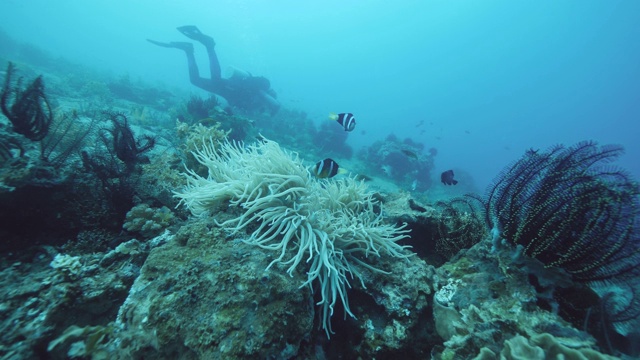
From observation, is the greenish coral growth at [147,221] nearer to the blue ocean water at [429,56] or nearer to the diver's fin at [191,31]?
the diver's fin at [191,31]

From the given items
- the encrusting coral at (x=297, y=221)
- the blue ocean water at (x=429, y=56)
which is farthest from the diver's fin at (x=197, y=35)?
the blue ocean water at (x=429, y=56)

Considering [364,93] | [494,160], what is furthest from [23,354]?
[364,93]

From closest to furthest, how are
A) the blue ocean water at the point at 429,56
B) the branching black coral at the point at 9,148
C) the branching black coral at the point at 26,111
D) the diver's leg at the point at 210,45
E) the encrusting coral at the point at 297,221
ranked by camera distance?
the encrusting coral at the point at 297,221, the branching black coral at the point at 9,148, the branching black coral at the point at 26,111, the diver's leg at the point at 210,45, the blue ocean water at the point at 429,56

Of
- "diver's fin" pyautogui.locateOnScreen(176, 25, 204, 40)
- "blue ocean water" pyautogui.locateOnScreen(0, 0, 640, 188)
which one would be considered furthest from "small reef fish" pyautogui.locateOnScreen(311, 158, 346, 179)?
"blue ocean water" pyautogui.locateOnScreen(0, 0, 640, 188)

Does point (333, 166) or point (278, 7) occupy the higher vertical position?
point (278, 7)

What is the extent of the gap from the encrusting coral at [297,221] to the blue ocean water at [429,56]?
7755cm

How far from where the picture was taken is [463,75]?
12900cm

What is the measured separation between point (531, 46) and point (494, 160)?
67.7 metres

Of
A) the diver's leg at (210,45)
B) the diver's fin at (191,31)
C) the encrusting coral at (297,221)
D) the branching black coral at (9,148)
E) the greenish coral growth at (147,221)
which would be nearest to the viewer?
the encrusting coral at (297,221)

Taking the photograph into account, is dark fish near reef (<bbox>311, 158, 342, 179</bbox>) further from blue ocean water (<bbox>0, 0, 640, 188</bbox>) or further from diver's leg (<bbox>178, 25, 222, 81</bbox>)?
blue ocean water (<bbox>0, 0, 640, 188</bbox>)

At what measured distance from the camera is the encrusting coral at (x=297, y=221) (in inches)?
97.2

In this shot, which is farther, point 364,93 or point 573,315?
point 364,93

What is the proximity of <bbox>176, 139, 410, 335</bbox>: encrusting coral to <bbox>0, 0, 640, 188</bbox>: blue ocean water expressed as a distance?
77554 millimetres

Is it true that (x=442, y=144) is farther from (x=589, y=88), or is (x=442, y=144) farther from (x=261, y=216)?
(x=261, y=216)
